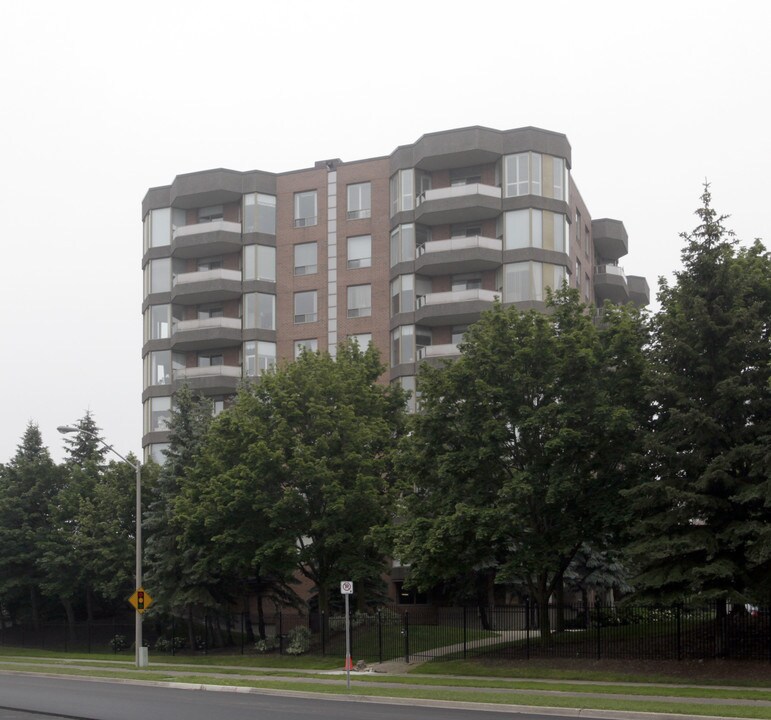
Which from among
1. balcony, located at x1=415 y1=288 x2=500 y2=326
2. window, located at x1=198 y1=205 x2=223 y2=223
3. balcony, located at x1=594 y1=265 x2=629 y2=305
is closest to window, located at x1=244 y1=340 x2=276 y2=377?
window, located at x1=198 y1=205 x2=223 y2=223

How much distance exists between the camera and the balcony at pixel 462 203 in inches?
2323

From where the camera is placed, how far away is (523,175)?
5938 centimetres

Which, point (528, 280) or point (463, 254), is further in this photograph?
point (463, 254)

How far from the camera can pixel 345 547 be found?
138 feet

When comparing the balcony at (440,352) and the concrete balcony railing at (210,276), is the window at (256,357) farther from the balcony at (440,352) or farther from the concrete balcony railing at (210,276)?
the balcony at (440,352)

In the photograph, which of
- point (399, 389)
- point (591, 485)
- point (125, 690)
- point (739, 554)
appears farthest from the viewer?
point (399, 389)

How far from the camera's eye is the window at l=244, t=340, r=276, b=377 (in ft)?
213

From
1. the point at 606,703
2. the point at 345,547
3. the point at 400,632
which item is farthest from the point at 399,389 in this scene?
the point at 606,703

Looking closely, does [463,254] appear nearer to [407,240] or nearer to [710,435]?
[407,240]

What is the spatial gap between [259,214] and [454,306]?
50.9ft

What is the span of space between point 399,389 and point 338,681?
53.6 feet

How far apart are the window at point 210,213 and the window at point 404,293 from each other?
548 inches

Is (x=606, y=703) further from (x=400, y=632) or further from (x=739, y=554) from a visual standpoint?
(x=400, y=632)

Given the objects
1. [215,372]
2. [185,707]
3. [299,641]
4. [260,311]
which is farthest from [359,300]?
[185,707]
